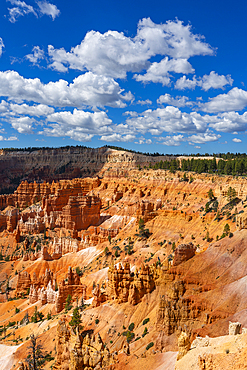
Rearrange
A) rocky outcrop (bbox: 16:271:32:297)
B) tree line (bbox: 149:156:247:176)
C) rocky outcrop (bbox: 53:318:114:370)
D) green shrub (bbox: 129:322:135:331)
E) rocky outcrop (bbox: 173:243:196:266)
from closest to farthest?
rocky outcrop (bbox: 53:318:114:370) < green shrub (bbox: 129:322:135:331) < rocky outcrop (bbox: 173:243:196:266) < rocky outcrop (bbox: 16:271:32:297) < tree line (bbox: 149:156:247:176)

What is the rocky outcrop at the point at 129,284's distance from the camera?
123ft

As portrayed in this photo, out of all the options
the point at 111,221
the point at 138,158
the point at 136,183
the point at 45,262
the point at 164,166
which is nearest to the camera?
the point at 45,262

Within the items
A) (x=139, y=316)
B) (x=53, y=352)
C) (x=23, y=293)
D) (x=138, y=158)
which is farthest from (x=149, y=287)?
(x=138, y=158)

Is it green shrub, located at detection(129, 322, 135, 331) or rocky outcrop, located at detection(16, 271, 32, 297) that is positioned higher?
green shrub, located at detection(129, 322, 135, 331)

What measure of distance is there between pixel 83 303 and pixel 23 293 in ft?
87.5

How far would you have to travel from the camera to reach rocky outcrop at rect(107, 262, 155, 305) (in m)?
37.6

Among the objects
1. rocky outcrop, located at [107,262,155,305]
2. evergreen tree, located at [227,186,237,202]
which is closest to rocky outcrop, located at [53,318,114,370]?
rocky outcrop, located at [107,262,155,305]

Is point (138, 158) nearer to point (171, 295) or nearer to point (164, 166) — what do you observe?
point (164, 166)

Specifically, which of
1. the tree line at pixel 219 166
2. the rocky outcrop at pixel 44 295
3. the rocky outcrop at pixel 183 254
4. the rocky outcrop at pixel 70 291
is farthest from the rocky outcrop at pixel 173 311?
the tree line at pixel 219 166

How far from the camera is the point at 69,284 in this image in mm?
54938

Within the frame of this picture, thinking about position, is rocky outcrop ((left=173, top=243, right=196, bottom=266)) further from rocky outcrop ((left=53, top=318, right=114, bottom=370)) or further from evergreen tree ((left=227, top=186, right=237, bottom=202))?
evergreen tree ((left=227, top=186, right=237, bottom=202))

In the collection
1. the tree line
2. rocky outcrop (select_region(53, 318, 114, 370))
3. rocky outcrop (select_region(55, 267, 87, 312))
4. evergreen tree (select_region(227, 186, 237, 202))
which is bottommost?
rocky outcrop (select_region(55, 267, 87, 312))

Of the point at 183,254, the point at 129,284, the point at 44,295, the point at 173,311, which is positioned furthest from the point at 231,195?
the point at 44,295

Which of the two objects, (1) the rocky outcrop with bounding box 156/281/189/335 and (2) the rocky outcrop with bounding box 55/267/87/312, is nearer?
(1) the rocky outcrop with bounding box 156/281/189/335
